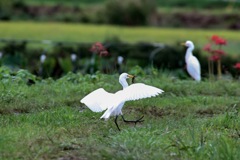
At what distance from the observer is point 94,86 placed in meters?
9.55

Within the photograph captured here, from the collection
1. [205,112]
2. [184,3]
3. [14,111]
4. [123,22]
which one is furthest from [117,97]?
[184,3]

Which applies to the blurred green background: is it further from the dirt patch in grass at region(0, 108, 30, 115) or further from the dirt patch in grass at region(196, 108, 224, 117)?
the dirt patch in grass at region(0, 108, 30, 115)

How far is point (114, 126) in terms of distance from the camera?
696 cm

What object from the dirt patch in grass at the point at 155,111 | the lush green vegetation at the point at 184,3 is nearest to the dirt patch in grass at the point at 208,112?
the dirt patch in grass at the point at 155,111

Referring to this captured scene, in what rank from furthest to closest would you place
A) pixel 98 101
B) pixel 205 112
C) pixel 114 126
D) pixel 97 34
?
pixel 97 34 → pixel 205 112 → pixel 114 126 → pixel 98 101

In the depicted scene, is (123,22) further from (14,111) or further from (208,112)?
(14,111)

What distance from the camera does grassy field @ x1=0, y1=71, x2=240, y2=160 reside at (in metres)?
5.67

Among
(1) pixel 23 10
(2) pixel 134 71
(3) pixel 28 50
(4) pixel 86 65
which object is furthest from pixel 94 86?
(1) pixel 23 10

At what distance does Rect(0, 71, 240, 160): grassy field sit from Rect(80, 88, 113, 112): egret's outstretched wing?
0.81 feet

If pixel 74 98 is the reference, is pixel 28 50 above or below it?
below

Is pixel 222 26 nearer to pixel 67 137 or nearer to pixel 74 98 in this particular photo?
pixel 74 98

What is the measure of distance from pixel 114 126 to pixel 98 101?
444mm

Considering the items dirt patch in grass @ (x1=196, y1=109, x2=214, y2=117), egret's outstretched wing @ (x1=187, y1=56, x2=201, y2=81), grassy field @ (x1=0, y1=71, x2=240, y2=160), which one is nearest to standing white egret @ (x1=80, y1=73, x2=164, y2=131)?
grassy field @ (x1=0, y1=71, x2=240, y2=160)

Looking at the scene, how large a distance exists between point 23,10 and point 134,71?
28880mm
